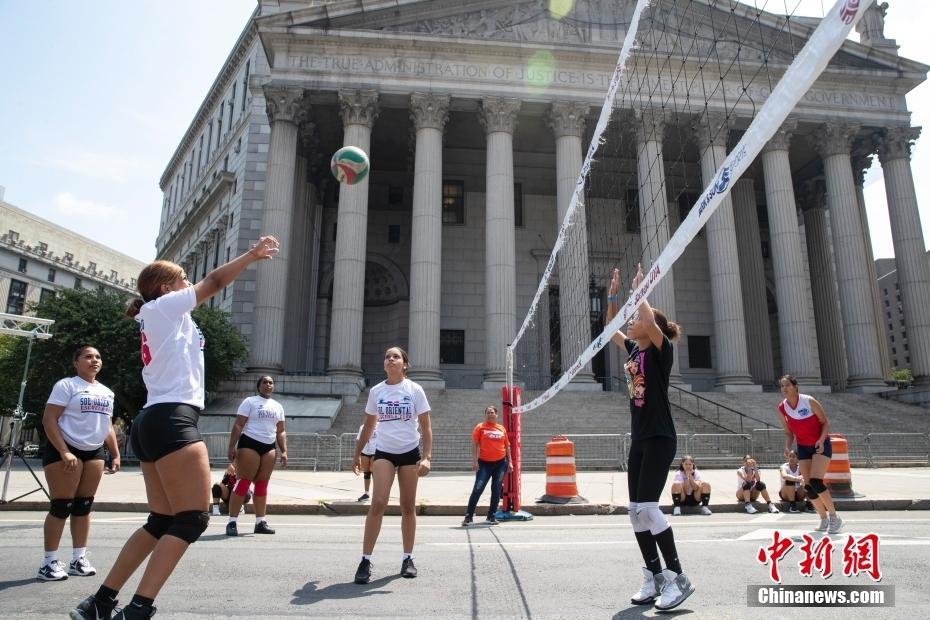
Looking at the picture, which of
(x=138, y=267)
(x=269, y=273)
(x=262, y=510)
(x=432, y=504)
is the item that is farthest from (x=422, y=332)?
(x=138, y=267)

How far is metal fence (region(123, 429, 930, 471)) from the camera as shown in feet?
58.7

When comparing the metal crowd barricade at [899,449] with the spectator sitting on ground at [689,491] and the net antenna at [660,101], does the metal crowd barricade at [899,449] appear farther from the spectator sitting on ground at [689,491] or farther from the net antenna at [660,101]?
the spectator sitting on ground at [689,491]

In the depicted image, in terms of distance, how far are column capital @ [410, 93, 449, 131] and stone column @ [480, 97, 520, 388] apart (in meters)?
1.95

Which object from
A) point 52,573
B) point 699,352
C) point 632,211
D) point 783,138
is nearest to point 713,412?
point 699,352

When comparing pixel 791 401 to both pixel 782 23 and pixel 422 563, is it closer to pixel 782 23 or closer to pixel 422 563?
pixel 422 563

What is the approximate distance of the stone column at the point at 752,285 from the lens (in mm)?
32938

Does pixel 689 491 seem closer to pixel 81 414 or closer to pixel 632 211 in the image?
pixel 81 414

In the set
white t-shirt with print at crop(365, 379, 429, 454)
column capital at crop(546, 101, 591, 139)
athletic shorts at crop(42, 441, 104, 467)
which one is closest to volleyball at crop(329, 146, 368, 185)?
white t-shirt with print at crop(365, 379, 429, 454)

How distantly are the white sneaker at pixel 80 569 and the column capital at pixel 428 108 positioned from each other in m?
24.6

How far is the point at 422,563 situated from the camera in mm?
6004

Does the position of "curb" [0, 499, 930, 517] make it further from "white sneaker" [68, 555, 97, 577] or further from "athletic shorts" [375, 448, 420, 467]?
"athletic shorts" [375, 448, 420, 467]

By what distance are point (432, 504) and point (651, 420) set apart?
22.3ft

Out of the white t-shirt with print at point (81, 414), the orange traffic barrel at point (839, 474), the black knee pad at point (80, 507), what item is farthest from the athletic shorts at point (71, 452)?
the orange traffic barrel at point (839, 474)

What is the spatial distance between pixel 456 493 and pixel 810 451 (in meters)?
6.70
